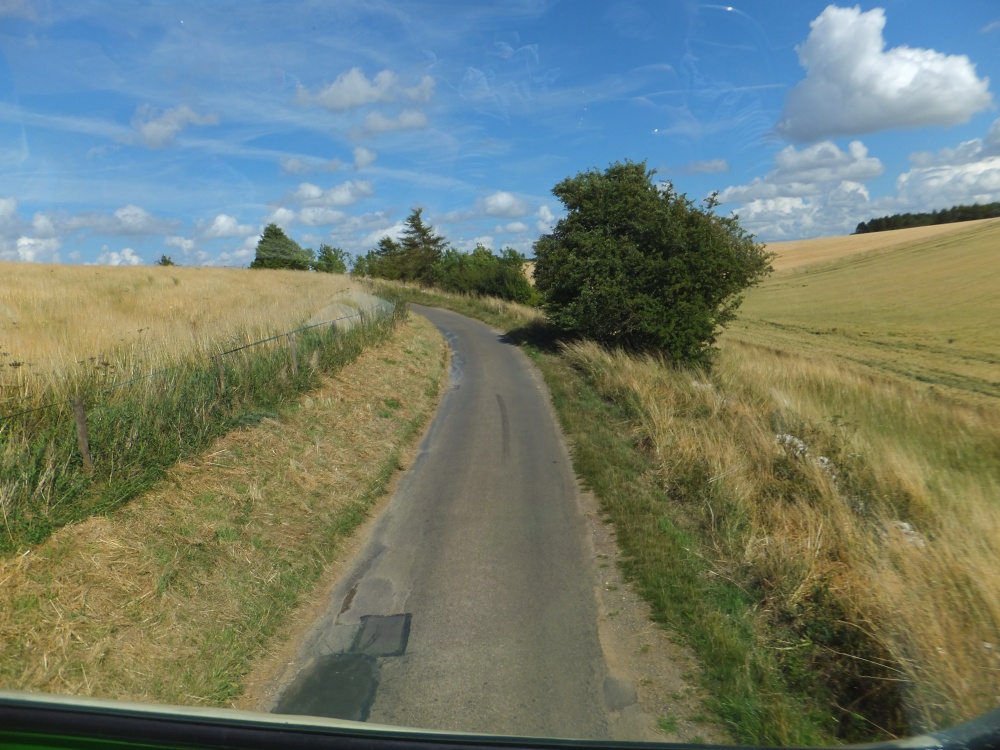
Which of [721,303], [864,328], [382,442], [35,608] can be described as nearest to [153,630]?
[35,608]

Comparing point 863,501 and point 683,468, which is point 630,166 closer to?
point 683,468

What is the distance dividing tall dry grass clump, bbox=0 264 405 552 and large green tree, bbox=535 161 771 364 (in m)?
9.41

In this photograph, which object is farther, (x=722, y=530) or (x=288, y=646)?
(x=722, y=530)

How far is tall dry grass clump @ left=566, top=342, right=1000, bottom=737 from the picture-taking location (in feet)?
14.0

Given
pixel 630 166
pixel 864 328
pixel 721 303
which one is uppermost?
pixel 630 166

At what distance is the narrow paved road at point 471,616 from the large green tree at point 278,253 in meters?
Result: 67.6

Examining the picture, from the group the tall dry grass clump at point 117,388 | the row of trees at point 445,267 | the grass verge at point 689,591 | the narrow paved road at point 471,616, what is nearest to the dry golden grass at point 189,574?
the tall dry grass clump at point 117,388

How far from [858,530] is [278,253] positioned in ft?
244

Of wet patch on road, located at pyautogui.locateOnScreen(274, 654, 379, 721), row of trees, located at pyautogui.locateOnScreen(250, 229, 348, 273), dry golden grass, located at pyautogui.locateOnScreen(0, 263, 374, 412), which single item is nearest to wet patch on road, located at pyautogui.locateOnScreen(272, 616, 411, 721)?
wet patch on road, located at pyautogui.locateOnScreen(274, 654, 379, 721)

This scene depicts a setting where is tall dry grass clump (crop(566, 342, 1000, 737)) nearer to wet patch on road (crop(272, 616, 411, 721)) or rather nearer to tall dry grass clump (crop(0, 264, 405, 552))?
wet patch on road (crop(272, 616, 411, 721))

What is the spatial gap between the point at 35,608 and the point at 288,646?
184 centimetres

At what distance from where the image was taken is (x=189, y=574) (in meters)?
6.12

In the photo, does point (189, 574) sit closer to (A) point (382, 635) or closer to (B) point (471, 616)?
(A) point (382, 635)

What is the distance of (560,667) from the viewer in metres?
5.11
